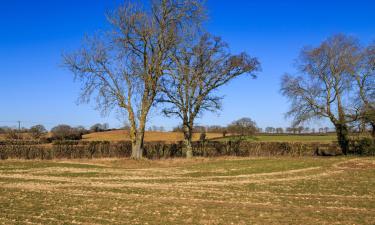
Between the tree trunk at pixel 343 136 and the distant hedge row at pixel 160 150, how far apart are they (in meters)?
0.94

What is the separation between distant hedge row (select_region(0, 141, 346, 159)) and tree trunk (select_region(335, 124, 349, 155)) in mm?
944

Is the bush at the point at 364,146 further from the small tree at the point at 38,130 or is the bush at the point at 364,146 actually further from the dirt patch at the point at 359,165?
the small tree at the point at 38,130

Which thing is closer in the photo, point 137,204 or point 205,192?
point 137,204

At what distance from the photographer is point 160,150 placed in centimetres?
3725

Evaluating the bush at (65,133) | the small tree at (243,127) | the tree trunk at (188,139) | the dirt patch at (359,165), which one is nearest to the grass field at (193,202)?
the dirt patch at (359,165)

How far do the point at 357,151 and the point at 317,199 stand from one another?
2676 centimetres

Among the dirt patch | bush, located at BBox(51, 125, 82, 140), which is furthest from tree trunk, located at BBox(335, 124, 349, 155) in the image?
bush, located at BBox(51, 125, 82, 140)

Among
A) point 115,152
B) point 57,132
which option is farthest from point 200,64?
point 57,132

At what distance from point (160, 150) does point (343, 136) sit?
1713cm

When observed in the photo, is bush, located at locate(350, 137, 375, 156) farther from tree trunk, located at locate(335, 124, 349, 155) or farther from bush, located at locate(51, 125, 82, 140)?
bush, located at locate(51, 125, 82, 140)

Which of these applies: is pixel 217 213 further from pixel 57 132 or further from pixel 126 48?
pixel 57 132

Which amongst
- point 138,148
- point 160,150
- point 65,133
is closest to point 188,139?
point 160,150

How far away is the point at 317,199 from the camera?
12258 mm

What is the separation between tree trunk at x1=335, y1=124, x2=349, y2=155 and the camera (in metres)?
35.8
